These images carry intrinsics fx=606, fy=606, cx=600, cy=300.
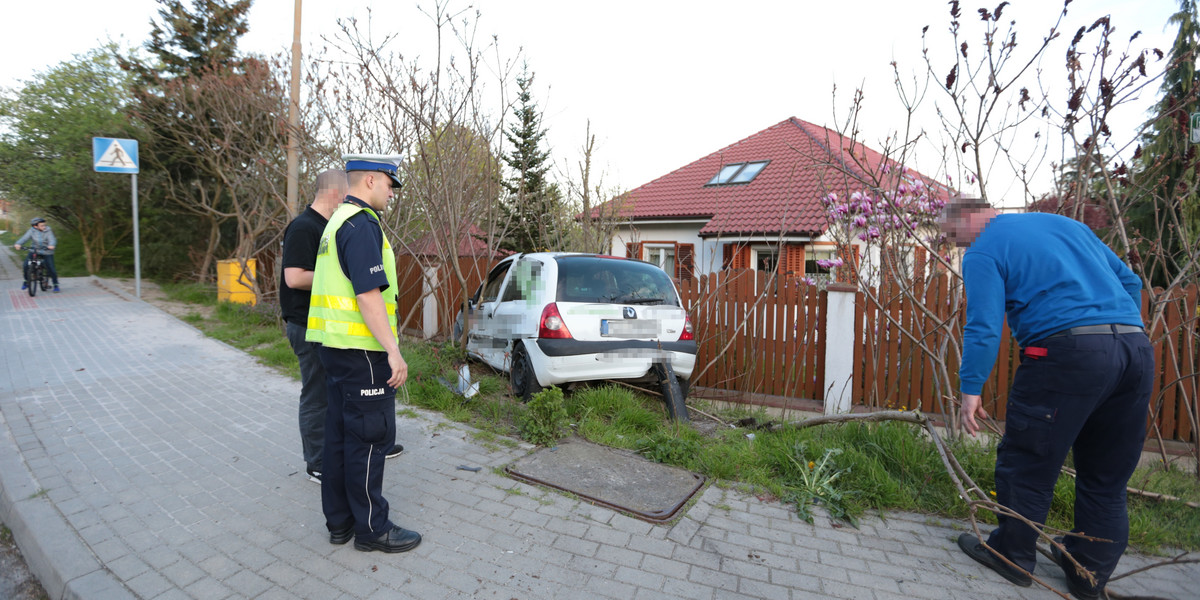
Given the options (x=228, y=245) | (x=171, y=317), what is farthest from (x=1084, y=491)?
(x=228, y=245)

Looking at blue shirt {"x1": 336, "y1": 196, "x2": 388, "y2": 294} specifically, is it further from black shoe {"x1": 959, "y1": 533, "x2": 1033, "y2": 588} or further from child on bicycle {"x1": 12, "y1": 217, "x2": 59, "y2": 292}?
child on bicycle {"x1": 12, "y1": 217, "x2": 59, "y2": 292}

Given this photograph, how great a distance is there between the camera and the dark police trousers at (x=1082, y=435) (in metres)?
2.48

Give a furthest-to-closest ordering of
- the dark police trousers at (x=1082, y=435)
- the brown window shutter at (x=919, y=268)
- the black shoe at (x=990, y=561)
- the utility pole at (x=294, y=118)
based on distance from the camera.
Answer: the utility pole at (x=294, y=118) < the brown window shutter at (x=919, y=268) < the black shoe at (x=990, y=561) < the dark police trousers at (x=1082, y=435)

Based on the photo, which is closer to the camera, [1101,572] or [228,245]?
[1101,572]

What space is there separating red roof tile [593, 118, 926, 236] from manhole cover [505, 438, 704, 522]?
330 inches

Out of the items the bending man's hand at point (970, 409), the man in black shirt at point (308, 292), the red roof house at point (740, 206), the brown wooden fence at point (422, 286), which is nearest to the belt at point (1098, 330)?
the bending man's hand at point (970, 409)

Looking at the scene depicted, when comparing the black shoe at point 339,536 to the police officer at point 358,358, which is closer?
the police officer at point 358,358

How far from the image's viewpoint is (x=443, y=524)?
310cm

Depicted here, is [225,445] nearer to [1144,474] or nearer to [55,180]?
[1144,474]

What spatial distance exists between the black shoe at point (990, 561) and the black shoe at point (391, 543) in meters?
2.66

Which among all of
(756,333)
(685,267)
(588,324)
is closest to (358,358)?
(588,324)

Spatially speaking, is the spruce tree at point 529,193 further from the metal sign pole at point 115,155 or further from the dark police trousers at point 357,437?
the metal sign pole at point 115,155

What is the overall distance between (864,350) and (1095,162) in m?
2.34

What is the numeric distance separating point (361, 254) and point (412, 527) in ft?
4.67
